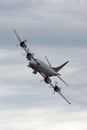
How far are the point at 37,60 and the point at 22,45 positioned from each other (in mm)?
13021

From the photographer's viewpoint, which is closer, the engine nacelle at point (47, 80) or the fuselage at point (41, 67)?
the fuselage at point (41, 67)

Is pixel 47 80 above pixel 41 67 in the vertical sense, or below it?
below

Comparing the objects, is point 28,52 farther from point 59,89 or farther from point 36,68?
point 59,89

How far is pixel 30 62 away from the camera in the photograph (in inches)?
4075

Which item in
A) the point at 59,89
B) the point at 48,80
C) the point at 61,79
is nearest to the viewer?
the point at 61,79

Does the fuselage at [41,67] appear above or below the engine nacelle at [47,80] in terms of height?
above

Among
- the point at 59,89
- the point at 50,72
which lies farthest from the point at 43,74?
the point at 59,89

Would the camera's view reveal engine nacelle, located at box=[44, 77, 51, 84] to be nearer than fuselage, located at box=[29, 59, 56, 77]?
No

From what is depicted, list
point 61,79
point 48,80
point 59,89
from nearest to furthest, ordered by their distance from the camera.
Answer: point 61,79, point 48,80, point 59,89

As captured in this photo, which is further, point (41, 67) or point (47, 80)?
point (47, 80)

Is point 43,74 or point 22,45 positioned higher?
point 22,45

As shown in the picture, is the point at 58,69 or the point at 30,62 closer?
the point at 30,62

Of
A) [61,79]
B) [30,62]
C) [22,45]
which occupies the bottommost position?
[61,79]

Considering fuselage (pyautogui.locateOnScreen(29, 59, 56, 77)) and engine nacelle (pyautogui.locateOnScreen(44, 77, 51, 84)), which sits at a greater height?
fuselage (pyautogui.locateOnScreen(29, 59, 56, 77))
